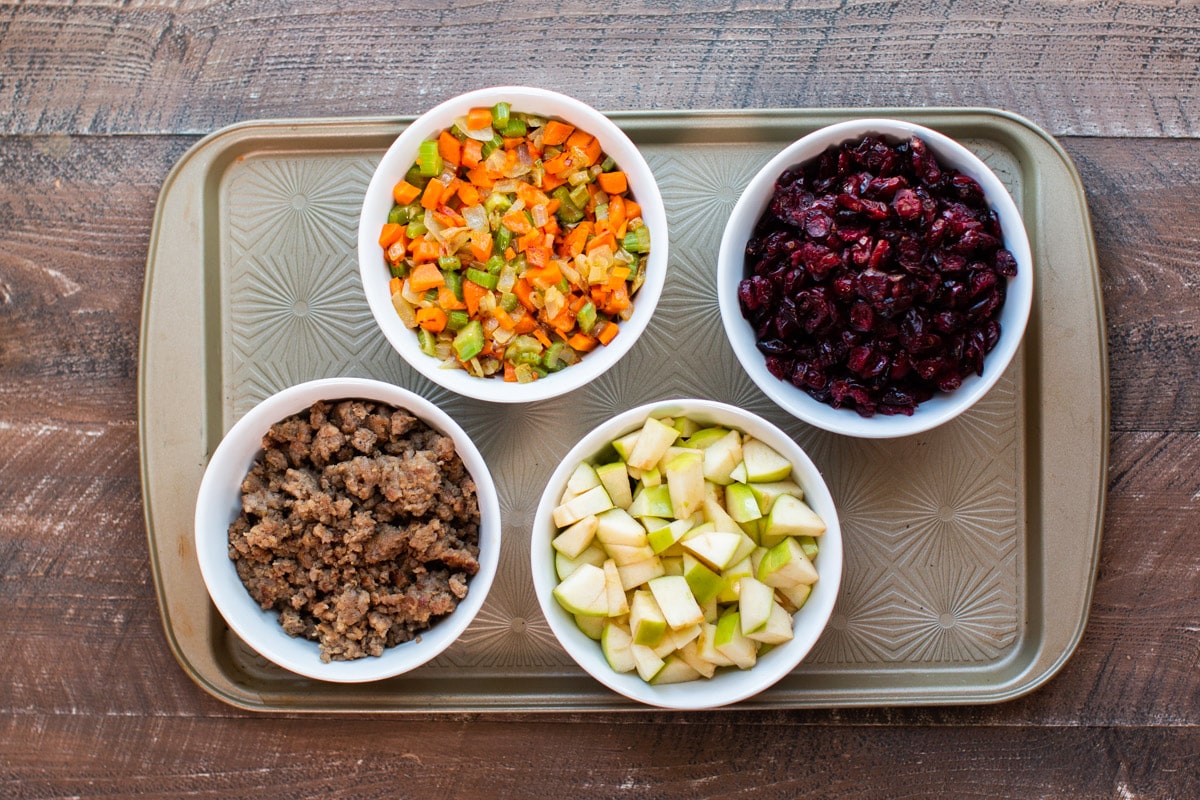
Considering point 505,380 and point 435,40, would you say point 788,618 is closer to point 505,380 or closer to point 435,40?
point 505,380

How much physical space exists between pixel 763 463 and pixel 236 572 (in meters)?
1.32

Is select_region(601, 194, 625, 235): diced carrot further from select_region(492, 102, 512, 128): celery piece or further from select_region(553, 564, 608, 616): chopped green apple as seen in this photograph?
select_region(553, 564, 608, 616): chopped green apple

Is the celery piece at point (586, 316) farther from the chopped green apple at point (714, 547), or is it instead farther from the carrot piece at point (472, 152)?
the chopped green apple at point (714, 547)

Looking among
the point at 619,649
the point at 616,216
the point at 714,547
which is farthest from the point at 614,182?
the point at 619,649

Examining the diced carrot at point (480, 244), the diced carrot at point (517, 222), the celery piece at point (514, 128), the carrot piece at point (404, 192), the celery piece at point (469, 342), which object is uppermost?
the celery piece at point (514, 128)

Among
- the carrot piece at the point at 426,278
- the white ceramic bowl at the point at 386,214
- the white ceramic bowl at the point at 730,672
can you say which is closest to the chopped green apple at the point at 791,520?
the white ceramic bowl at the point at 730,672

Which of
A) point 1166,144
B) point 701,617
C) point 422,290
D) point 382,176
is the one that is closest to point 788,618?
point 701,617

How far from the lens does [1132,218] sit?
2.46 metres

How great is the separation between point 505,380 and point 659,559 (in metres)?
0.58

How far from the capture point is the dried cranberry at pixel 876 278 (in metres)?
2.01

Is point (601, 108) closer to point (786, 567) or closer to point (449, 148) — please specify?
point (449, 148)

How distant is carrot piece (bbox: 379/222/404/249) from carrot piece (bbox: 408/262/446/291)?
0.30ft

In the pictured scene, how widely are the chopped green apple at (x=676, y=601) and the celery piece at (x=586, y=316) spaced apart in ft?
2.08

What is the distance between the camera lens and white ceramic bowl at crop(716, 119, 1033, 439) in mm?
2082
